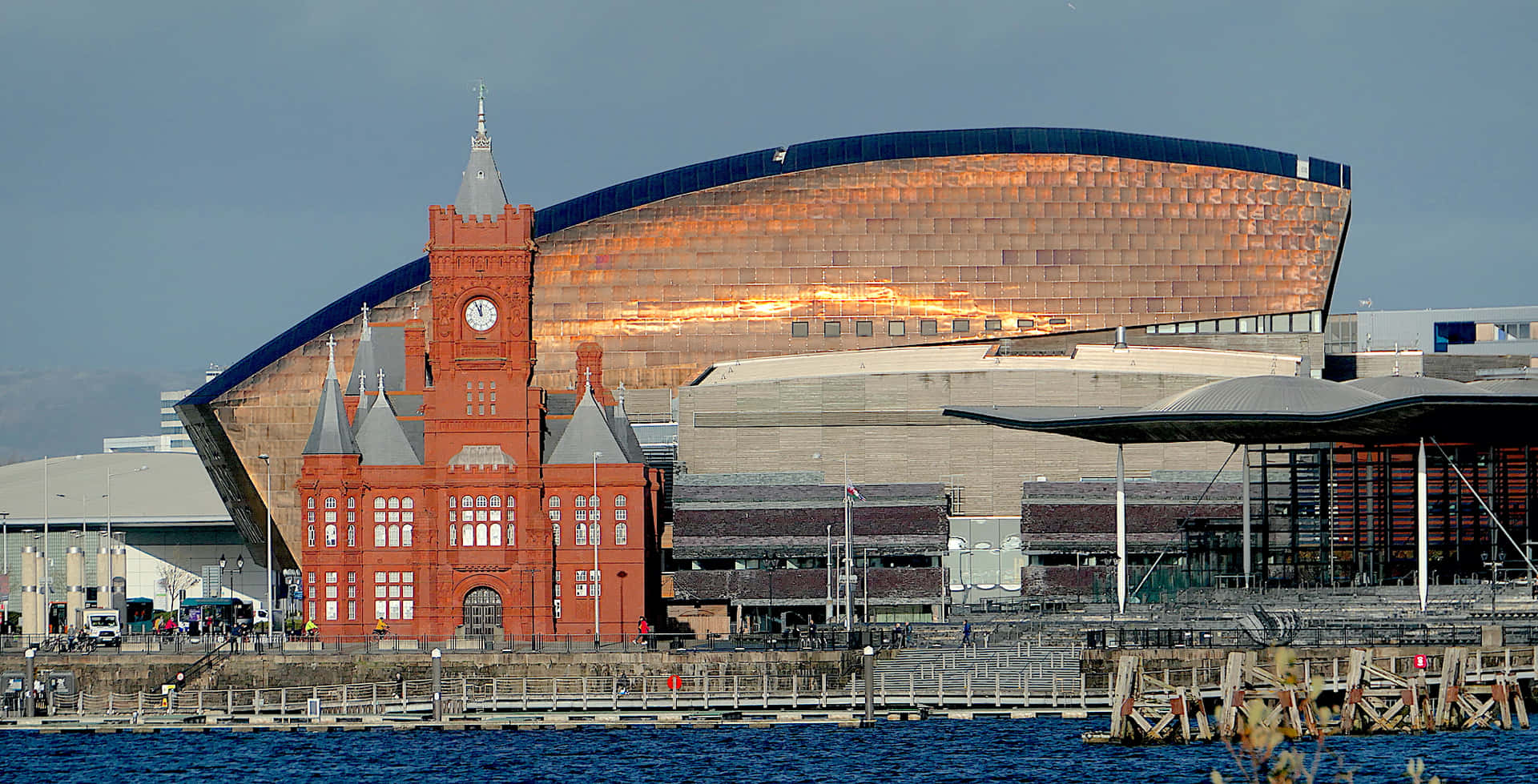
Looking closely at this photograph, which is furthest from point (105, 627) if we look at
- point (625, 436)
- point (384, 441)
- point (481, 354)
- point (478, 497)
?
point (625, 436)

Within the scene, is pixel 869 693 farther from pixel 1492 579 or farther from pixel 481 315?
pixel 481 315

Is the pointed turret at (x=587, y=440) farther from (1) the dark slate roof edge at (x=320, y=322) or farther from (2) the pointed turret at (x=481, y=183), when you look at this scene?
(1) the dark slate roof edge at (x=320, y=322)

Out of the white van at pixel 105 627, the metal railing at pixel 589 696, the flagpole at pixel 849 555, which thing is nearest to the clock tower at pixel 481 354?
the flagpole at pixel 849 555

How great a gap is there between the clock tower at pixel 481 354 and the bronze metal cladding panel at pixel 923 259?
3643 cm

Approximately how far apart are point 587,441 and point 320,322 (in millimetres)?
44037

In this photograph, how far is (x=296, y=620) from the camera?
125 metres

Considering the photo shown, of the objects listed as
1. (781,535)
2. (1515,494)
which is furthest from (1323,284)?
(781,535)

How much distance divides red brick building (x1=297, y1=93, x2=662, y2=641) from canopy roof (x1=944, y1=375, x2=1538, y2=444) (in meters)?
20.1

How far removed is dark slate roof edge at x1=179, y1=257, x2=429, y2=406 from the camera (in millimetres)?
147250

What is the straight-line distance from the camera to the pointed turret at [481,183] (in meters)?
115

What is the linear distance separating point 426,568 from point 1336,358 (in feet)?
226

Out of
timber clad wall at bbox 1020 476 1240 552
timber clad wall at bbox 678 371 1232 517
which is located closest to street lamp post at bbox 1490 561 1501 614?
timber clad wall at bbox 1020 476 1240 552

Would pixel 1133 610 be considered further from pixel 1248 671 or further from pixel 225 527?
pixel 225 527

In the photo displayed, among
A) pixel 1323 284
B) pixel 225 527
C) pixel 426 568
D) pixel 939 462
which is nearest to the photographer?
pixel 426 568
